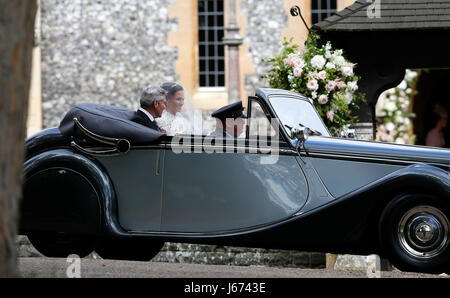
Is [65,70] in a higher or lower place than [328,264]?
higher

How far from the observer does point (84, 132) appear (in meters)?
6.91

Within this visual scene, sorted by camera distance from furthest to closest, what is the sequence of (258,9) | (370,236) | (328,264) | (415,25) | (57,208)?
(258,9), (415,25), (328,264), (57,208), (370,236)

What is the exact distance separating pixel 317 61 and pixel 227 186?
3.71 m

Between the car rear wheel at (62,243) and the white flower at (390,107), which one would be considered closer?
the car rear wheel at (62,243)

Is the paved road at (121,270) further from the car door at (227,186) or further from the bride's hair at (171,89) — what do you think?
the bride's hair at (171,89)

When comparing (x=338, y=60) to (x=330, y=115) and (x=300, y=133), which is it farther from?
(x=300, y=133)

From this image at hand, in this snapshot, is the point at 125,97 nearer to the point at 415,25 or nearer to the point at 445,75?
the point at 445,75

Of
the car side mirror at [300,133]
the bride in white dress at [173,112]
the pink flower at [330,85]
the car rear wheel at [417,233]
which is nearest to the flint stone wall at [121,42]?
the pink flower at [330,85]

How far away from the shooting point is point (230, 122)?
283 inches

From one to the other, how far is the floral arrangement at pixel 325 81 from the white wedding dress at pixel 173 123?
9.70 feet

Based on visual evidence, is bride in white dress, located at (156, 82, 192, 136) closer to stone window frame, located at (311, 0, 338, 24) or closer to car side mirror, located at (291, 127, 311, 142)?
car side mirror, located at (291, 127, 311, 142)

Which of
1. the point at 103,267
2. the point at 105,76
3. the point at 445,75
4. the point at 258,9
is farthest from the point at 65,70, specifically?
the point at 103,267

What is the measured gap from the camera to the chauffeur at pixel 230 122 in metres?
7.11

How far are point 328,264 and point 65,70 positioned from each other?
1127 centimetres
